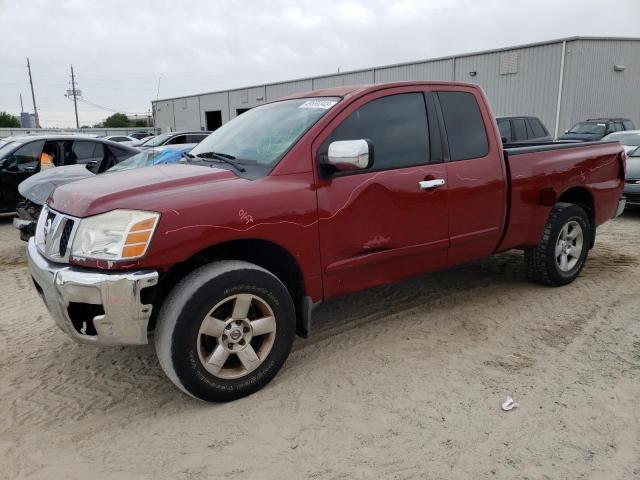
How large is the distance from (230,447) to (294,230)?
1262 mm

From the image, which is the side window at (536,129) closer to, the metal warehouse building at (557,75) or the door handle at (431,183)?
the metal warehouse building at (557,75)

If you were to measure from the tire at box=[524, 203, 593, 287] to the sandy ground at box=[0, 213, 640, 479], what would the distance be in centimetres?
37

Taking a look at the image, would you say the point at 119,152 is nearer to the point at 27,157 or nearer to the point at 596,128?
the point at 27,157

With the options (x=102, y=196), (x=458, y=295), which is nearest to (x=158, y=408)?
(x=102, y=196)

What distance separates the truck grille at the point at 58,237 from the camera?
2.82 meters

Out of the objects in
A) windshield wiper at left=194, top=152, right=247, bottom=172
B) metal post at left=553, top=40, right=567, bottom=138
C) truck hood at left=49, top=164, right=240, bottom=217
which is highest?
metal post at left=553, top=40, right=567, bottom=138

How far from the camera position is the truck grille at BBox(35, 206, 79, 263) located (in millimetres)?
2818

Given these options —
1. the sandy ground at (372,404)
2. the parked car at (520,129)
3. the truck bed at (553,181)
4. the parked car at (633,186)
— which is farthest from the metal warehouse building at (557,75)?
the sandy ground at (372,404)

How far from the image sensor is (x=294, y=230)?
314 centimetres

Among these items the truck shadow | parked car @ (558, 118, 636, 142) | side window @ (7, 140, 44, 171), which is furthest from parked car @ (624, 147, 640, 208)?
side window @ (7, 140, 44, 171)

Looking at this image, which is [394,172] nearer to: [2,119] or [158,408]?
[158,408]

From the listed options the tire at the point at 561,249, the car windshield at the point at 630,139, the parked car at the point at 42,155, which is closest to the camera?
the tire at the point at 561,249

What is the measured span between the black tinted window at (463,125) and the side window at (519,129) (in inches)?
369

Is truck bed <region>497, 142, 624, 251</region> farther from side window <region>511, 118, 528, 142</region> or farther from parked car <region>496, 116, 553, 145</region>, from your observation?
side window <region>511, 118, 528, 142</region>
